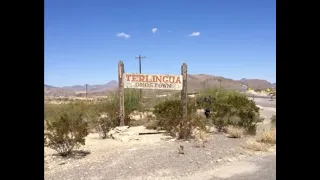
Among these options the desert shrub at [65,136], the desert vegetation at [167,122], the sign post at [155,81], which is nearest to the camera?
the desert shrub at [65,136]

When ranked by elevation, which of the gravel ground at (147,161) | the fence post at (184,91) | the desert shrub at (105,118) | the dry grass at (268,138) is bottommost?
the gravel ground at (147,161)

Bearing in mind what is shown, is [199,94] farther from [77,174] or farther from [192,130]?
[77,174]

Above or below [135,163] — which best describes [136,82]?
above

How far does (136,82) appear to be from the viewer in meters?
15.0

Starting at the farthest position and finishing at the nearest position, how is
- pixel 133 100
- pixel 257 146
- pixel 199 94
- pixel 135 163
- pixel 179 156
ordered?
pixel 199 94
pixel 133 100
pixel 257 146
pixel 179 156
pixel 135 163

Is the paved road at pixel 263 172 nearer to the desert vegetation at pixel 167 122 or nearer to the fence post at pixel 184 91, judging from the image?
the desert vegetation at pixel 167 122

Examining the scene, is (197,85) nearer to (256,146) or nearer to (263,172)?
(256,146)

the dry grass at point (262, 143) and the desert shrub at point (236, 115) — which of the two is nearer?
the dry grass at point (262, 143)

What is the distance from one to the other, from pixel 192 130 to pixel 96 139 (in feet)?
12.1

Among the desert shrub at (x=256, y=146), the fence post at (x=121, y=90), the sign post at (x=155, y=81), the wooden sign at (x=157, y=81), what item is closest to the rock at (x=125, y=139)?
the fence post at (x=121, y=90)

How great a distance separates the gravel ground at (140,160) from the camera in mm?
8328

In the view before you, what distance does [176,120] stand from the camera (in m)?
13.9

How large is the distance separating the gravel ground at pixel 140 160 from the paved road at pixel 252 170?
653 mm
